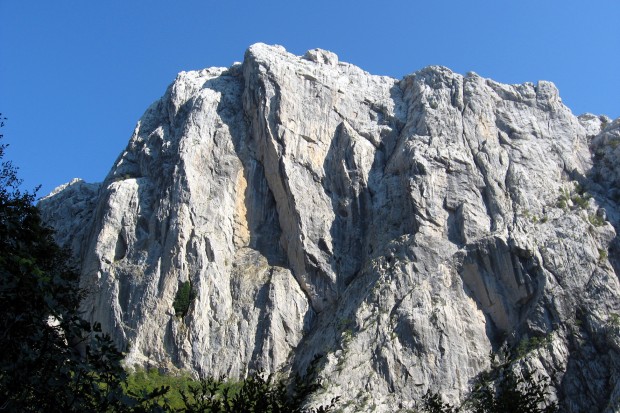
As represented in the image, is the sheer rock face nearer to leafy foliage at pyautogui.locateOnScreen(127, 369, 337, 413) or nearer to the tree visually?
leafy foliage at pyautogui.locateOnScreen(127, 369, 337, 413)

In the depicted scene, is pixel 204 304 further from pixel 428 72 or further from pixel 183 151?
pixel 428 72

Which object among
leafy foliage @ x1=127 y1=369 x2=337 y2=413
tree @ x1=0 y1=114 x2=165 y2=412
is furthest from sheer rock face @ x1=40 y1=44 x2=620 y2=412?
tree @ x1=0 y1=114 x2=165 y2=412

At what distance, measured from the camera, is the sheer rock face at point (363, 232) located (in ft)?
170

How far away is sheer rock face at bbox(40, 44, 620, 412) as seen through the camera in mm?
51750

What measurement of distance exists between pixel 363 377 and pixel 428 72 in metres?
36.3

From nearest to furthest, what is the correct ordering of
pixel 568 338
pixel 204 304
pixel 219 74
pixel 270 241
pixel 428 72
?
pixel 568 338 → pixel 204 304 → pixel 270 241 → pixel 428 72 → pixel 219 74

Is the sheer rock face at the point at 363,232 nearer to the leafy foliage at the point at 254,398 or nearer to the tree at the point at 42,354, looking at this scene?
the leafy foliage at the point at 254,398

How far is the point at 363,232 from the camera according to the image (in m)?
63.8

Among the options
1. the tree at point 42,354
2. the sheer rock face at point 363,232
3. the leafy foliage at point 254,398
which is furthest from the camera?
the sheer rock face at point 363,232

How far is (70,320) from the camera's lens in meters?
8.27

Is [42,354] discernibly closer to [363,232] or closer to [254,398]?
[254,398]

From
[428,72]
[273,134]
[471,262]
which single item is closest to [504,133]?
[428,72]

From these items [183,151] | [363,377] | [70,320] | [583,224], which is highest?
[183,151]

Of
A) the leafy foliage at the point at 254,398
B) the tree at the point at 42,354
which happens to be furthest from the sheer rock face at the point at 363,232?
the tree at the point at 42,354
